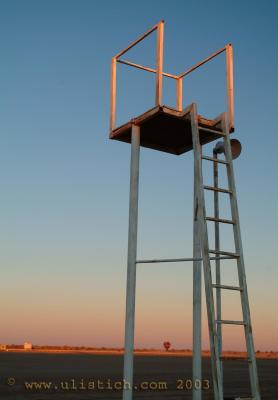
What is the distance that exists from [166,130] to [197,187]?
2.32m

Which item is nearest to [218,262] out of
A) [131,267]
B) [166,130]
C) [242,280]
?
[242,280]

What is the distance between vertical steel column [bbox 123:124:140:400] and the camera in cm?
1072

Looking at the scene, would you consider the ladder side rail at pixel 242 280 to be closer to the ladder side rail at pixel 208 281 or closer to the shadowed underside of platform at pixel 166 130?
the ladder side rail at pixel 208 281

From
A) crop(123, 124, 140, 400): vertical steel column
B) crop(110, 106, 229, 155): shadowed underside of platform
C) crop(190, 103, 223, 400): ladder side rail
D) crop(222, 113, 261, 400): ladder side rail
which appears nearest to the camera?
crop(190, 103, 223, 400): ladder side rail

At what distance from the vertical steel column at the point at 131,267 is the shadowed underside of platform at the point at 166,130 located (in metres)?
0.37

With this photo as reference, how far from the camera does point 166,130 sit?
1191 centimetres

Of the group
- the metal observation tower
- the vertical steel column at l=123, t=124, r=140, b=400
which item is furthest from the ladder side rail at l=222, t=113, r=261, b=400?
the vertical steel column at l=123, t=124, r=140, b=400

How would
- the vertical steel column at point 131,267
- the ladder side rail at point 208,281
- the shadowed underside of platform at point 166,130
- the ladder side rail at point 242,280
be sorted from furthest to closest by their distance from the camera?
the shadowed underside of platform at point 166,130, the vertical steel column at point 131,267, the ladder side rail at point 242,280, the ladder side rail at point 208,281

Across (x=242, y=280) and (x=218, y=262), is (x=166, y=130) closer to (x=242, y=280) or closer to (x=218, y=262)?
(x=218, y=262)

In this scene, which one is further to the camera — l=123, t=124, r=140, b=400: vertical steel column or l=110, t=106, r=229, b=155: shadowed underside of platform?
l=110, t=106, r=229, b=155: shadowed underside of platform

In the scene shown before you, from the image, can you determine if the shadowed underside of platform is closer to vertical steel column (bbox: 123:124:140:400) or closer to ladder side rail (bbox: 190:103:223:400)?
vertical steel column (bbox: 123:124:140:400)

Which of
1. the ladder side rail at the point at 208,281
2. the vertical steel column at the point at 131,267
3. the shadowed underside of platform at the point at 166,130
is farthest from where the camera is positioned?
the shadowed underside of platform at the point at 166,130

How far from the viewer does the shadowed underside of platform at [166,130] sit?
11.0m

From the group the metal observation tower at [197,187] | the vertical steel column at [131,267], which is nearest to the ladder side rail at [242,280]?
the metal observation tower at [197,187]
